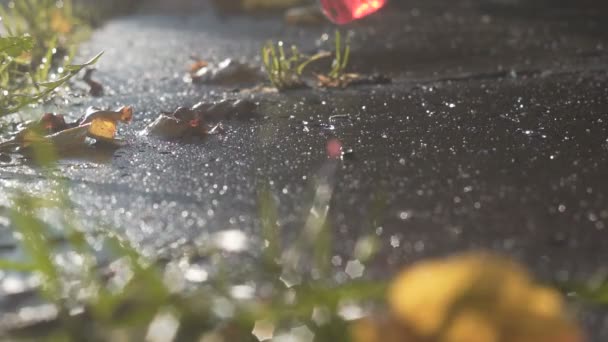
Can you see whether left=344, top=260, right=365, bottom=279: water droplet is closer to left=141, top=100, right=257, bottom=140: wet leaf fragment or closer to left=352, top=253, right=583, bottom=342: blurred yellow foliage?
left=352, top=253, right=583, bottom=342: blurred yellow foliage

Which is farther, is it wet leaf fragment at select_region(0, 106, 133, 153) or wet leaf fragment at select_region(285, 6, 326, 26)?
wet leaf fragment at select_region(285, 6, 326, 26)

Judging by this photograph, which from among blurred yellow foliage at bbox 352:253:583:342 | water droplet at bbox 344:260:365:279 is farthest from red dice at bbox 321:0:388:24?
blurred yellow foliage at bbox 352:253:583:342

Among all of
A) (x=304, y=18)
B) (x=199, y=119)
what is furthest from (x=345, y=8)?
(x=304, y=18)

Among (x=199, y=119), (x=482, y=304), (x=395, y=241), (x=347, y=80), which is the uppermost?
(x=482, y=304)

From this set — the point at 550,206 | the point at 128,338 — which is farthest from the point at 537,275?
the point at 128,338

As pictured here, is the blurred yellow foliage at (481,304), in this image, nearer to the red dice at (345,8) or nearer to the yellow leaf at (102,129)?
the yellow leaf at (102,129)

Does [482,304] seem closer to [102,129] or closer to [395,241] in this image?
[395,241]

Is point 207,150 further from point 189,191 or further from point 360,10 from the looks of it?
point 360,10
